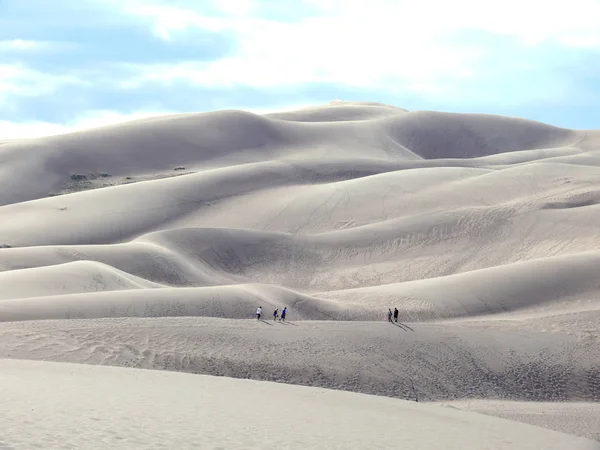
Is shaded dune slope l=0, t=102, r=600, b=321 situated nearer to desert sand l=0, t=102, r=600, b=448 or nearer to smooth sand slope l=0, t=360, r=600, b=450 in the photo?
desert sand l=0, t=102, r=600, b=448

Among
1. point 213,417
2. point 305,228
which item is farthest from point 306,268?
point 213,417

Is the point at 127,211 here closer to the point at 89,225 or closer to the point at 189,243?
the point at 89,225

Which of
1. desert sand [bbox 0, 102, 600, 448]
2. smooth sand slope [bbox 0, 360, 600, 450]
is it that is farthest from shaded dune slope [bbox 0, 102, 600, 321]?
smooth sand slope [bbox 0, 360, 600, 450]

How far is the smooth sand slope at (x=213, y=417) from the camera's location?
11914mm

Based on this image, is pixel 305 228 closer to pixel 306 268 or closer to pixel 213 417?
pixel 306 268

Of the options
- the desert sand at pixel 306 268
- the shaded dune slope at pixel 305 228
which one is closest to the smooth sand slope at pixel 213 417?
the desert sand at pixel 306 268

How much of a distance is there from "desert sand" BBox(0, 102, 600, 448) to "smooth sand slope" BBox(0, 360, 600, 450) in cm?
28

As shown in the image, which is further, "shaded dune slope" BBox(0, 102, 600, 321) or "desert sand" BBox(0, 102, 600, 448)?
"shaded dune slope" BBox(0, 102, 600, 321)

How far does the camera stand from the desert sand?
910 inches

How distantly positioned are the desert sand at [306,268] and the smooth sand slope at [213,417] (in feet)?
0.92

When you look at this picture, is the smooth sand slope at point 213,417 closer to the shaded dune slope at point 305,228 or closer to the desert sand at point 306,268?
the desert sand at point 306,268

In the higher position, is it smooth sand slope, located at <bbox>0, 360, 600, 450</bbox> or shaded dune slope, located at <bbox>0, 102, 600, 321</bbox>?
shaded dune slope, located at <bbox>0, 102, 600, 321</bbox>

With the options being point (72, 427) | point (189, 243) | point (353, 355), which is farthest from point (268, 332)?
point (189, 243)

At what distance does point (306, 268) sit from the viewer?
48875 mm
